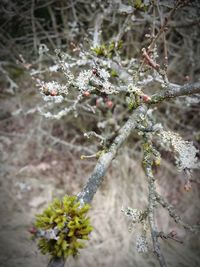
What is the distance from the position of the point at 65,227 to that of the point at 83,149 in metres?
1.92

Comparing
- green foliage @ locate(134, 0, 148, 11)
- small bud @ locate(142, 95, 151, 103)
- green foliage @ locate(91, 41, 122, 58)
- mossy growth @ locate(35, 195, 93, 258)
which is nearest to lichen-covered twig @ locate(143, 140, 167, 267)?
small bud @ locate(142, 95, 151, 103)

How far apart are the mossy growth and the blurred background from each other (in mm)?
1526

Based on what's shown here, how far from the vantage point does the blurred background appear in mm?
2639

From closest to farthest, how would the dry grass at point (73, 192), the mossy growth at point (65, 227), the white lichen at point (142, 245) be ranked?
the mossy growth at point (65, 227), the white lichen at point (142, 245), the dry grass at point (73, 192)

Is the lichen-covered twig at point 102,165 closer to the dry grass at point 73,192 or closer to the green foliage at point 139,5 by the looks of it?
the green foliage at point 139,5

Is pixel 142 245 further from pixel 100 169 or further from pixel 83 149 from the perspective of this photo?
pixel 83 149

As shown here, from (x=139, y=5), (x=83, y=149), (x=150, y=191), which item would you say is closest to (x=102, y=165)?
(x=150, y=191)

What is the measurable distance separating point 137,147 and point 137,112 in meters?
1.80

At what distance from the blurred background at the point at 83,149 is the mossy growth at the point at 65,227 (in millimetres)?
1526

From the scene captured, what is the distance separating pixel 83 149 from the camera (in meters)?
2.96

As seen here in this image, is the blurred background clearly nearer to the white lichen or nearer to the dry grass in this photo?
the dry grass

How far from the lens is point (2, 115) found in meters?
3.23

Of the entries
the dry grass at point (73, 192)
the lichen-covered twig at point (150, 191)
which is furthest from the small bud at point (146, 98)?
the dry grass at point (73, 192)

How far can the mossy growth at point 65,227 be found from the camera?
1.02 metres
